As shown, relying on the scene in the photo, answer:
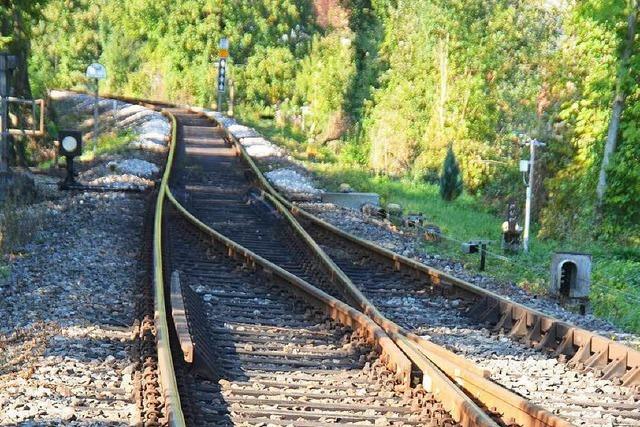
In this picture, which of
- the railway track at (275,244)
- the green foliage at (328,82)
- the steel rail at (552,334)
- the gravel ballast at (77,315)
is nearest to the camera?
the gravel ballast at (77,315)

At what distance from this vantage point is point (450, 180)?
22594mm

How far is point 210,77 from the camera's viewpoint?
181ft

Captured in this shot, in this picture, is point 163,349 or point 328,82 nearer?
point 163,349

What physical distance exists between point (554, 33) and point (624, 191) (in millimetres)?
11915

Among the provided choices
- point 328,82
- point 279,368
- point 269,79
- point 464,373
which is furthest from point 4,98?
point 269,79

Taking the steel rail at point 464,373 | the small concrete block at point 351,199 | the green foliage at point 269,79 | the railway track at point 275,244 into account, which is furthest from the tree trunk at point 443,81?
the green foliage at point 269,79

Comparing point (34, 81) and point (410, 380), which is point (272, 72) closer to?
point (34, 81)

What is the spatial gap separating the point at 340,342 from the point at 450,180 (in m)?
14.3

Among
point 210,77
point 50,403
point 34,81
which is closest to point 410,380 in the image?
point 50,403

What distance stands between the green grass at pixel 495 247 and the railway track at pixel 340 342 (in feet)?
4.42

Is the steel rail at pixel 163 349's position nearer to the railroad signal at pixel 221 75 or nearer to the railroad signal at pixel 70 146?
the railroad signal at pixel 70 146

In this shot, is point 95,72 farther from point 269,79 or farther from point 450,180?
point 269,79

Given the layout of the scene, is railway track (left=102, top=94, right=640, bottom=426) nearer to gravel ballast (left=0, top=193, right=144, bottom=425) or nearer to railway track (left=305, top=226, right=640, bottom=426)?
railway track (left=305, top=226, right=640, bottom=426)

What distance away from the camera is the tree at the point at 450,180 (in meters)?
22.5
